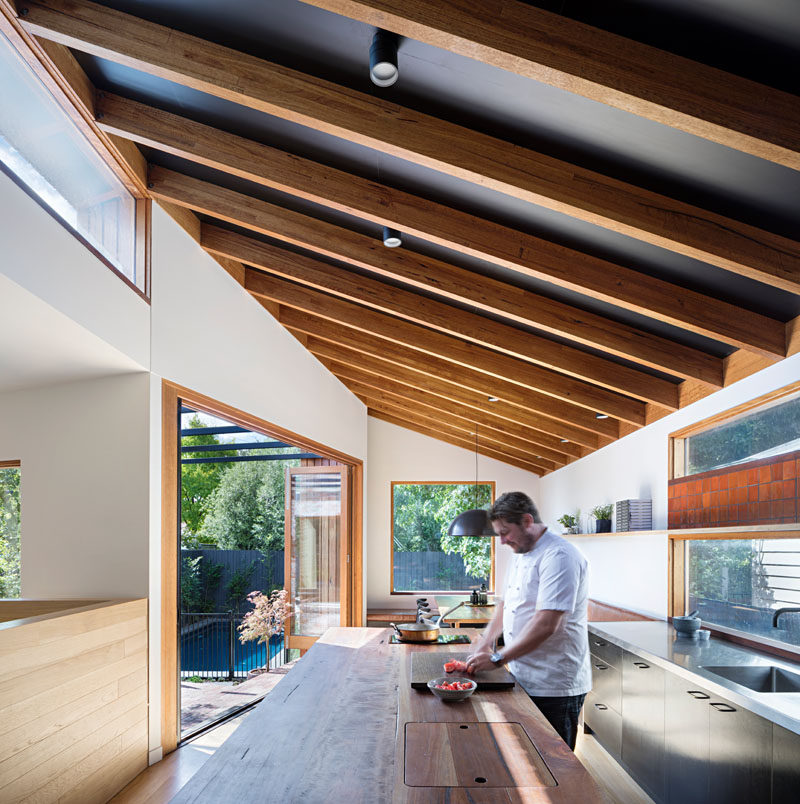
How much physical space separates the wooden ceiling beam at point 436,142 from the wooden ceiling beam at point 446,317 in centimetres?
200

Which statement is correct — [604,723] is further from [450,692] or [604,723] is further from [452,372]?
[452,372]

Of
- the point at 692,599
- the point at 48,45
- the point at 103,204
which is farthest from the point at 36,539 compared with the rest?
the point at 692,599

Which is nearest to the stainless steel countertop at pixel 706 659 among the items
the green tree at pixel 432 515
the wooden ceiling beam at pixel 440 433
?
the wooden ceiling beam at pixel 440 433

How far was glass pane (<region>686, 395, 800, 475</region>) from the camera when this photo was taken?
3422 millimetres

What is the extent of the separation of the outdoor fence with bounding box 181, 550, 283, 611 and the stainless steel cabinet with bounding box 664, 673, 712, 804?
914cm

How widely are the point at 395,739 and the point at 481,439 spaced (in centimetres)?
714

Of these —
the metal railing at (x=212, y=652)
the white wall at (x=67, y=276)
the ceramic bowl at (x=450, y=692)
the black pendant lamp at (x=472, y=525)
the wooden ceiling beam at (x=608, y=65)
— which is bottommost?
the metal railing at (x=212, y=652)

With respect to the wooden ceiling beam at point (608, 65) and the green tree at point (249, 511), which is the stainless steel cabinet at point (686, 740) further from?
the green tree at point (249, 511)

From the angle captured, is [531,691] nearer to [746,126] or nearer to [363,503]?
[746,126]

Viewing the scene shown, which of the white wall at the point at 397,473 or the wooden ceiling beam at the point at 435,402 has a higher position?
the wooden ceiling beam at the point at 435,402

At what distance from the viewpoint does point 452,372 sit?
20.4 feet

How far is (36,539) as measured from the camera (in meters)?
3.77

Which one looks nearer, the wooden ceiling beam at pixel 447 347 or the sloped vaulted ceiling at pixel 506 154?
the sloped vaulted ceiling at pixel 506 154

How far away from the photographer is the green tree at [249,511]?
1498 cm
